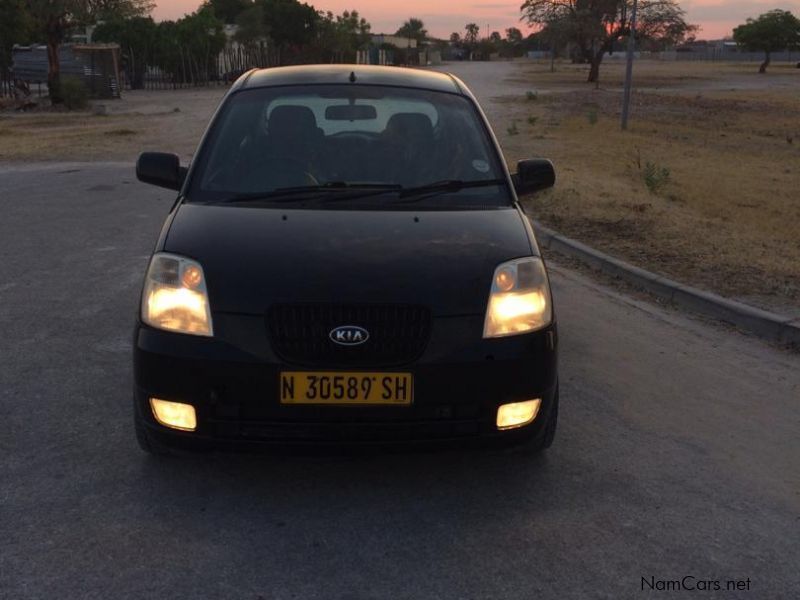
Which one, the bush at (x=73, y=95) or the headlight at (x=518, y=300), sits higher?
the headlight at (x=518, y=300)

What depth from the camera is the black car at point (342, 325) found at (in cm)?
332

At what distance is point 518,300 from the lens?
3604 millimetres

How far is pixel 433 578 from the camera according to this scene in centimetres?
302

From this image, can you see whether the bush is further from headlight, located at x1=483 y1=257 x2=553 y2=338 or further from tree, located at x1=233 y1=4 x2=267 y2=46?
tree, located at x1=233 y1=4 x2=267 y2=46

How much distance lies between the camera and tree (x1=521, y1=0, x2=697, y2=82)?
60.4 m

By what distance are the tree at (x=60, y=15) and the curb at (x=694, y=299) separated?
85.5 feet

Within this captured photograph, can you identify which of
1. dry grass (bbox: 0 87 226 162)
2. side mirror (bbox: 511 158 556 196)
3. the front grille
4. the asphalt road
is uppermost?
side mirror (bbox: 511 158 556 196)

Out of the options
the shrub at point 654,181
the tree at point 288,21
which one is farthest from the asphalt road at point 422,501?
the tree at point 288,21

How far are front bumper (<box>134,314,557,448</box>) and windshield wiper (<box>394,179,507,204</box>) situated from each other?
101 cm

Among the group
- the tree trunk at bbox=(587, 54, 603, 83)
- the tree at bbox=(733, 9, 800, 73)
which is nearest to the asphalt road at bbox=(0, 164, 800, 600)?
the tree trunk at bbox=(587, 54, 603, 83)

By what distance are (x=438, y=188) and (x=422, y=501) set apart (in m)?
1.55

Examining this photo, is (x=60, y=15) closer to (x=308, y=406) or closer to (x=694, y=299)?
(x=694, y=299)

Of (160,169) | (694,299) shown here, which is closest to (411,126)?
(160,169)

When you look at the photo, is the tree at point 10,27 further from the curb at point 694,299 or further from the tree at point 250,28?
the tree at point 250,28
